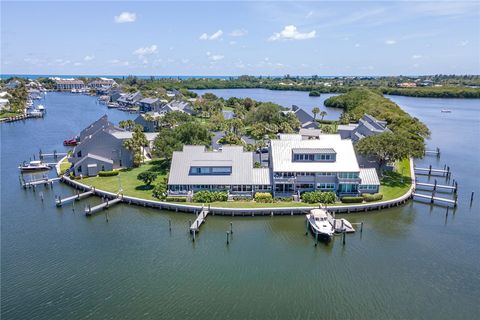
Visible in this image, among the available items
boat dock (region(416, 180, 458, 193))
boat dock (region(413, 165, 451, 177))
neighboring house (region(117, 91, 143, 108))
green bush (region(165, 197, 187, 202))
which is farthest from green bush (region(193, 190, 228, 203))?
neighboring house (region(117, 91, 143, 108))

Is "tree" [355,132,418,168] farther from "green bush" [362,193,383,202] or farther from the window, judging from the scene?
the window

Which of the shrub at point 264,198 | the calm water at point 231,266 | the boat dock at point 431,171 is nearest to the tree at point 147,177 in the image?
the calm water at point 231,266

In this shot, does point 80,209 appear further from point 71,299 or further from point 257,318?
point 257,318

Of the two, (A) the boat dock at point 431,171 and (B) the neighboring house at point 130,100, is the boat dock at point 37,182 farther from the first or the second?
(B) the neighboring house at point 130,100

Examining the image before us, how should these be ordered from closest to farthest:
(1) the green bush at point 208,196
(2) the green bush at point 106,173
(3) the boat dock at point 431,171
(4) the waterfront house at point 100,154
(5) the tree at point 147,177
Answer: (1) the green bush at point 208,196 < (5) the tree at point 147,177 < (2) the green bush at point 106,173 < (4) the waterfront house at point 100,154 < (3) the boat dock at point 431,171

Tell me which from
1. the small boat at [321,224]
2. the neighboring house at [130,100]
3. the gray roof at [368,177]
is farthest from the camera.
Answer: the neighboring house at [130,100]
